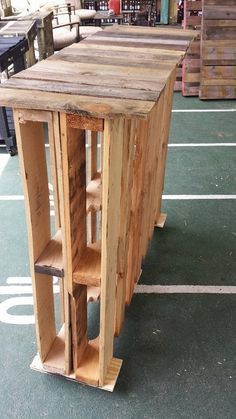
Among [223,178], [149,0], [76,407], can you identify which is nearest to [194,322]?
[76,407]

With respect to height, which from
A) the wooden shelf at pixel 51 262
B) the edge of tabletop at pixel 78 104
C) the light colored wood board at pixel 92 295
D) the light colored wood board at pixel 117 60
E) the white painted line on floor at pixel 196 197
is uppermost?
the light colored wood board at pixel 117 60

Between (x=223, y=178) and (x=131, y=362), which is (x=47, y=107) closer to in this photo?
(x=131, y=362)

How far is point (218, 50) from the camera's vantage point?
612 centimetres

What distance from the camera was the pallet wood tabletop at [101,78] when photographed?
1.41m

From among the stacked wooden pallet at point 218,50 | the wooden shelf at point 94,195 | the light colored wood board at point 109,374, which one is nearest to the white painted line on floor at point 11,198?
the wooden shelf at point 94,195

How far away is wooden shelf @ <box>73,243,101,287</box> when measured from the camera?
183cm

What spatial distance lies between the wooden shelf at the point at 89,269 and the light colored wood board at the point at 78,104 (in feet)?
2.46

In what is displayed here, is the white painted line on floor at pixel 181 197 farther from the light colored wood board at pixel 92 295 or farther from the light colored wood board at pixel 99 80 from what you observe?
the light colored wood board at pixel 99 80

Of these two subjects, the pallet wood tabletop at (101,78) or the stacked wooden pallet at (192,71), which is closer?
the pallet wood tabletop at (101,78)

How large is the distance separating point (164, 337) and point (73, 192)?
125 cm

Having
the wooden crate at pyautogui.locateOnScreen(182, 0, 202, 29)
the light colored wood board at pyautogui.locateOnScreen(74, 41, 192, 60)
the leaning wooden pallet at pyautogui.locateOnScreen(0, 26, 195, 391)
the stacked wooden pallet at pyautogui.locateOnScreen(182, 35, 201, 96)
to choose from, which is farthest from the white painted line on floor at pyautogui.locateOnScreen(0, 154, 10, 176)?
the wooden crate at pyautogui.locateOnScreen(182, 0, 202, 29)

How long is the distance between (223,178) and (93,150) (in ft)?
6.56

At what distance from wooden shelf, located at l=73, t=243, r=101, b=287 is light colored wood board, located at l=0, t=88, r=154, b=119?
2.46ft

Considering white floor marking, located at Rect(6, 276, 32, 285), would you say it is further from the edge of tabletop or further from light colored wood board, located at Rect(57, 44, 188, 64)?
the edge of tabletop
